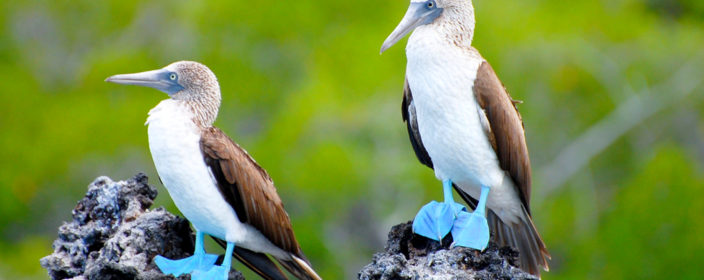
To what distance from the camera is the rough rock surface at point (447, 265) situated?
4117 mm

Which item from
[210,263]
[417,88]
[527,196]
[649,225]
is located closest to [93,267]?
[210,263]

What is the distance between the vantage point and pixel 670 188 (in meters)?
13.2

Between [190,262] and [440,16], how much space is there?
1.74 metres

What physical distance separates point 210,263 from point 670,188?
10044 mm

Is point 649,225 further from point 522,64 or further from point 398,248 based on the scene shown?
point 398,248

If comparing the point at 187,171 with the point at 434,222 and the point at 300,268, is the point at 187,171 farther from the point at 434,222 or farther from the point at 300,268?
the point at 434,222

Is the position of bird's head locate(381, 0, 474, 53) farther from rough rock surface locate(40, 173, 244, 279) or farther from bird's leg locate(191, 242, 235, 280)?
rough rock surface locate(40, 173, 244, 279)

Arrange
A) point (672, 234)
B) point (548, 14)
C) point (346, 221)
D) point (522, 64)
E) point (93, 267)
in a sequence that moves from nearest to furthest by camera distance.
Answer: point (93, 267)
point (346, 221)
point (672, 234)
point (522, 64)
point (548, 14)

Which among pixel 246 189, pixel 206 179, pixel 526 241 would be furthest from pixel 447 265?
pixel 206 179

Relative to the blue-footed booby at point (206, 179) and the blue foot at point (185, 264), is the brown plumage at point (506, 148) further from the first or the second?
the blue foot at point (185, 264)

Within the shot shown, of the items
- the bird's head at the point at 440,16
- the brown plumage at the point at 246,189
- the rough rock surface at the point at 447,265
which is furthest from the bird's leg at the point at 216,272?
the bird's head at the point at 440,16

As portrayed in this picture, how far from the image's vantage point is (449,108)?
14.4ft

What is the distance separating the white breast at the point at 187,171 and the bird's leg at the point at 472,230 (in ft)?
3.64

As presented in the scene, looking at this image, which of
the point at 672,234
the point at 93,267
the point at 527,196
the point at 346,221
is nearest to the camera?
the point at 93,267
